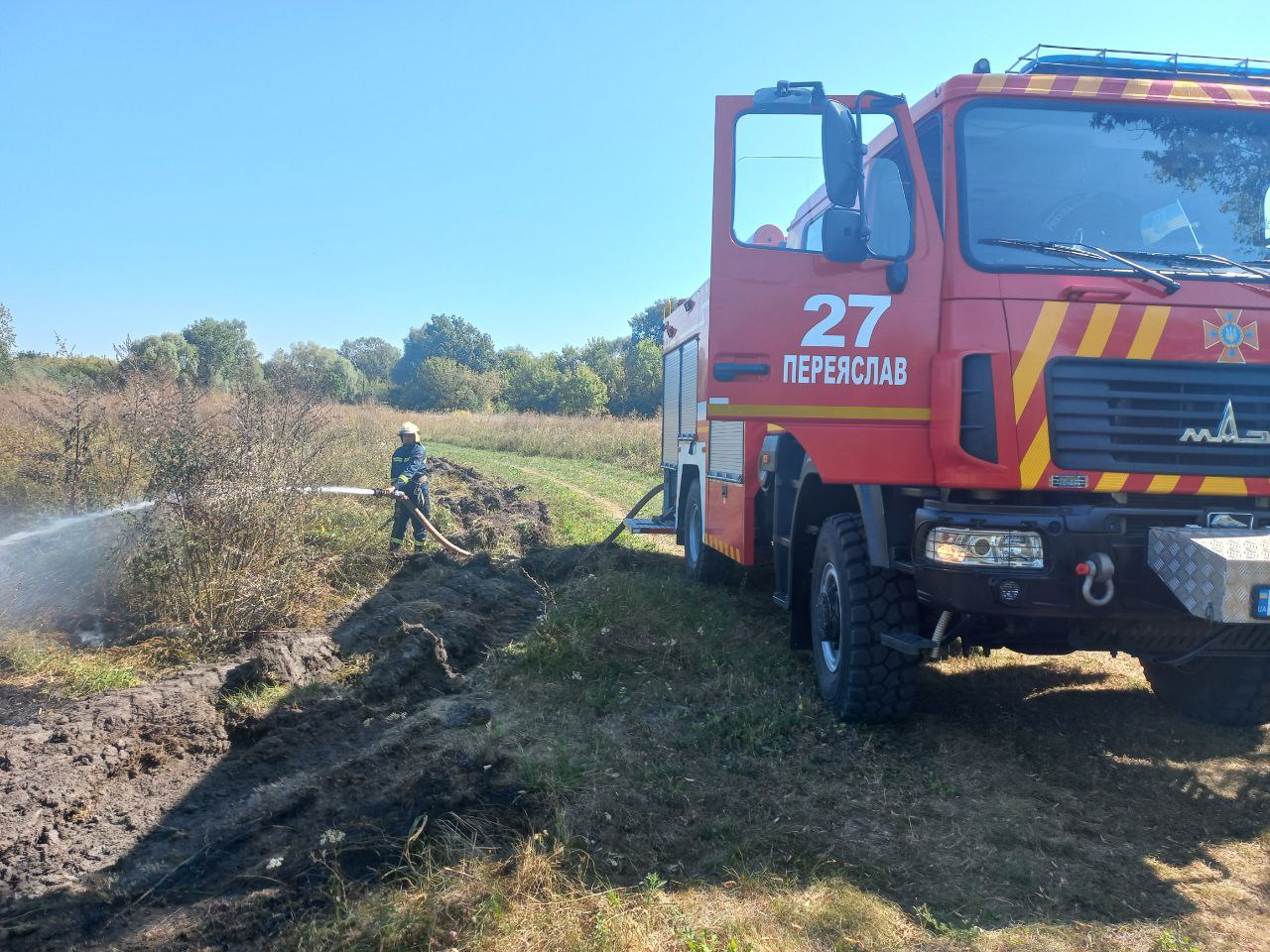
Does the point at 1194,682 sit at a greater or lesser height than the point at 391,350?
lesser

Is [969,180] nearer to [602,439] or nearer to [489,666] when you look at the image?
[489,666]

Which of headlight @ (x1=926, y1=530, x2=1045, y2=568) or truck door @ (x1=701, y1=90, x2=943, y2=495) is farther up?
truck door @ (x1=701, y1=90, x2=943, y2=495)

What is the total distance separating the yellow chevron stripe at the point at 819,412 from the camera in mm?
4074

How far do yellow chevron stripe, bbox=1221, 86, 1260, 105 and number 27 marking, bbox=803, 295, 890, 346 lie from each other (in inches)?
80.8

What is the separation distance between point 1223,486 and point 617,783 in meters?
2.97

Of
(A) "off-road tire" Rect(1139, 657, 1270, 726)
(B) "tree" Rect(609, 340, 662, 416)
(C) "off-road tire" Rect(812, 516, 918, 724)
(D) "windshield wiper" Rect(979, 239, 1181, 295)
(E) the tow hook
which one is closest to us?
(E) the tow hook

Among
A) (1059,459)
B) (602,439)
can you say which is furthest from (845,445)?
(602,439)

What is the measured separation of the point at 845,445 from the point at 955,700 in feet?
6.69

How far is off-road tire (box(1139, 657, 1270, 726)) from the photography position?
4.64 m

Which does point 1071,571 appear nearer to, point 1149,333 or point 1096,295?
point 1149,333

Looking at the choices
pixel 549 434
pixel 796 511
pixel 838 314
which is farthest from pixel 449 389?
pixel 838 314

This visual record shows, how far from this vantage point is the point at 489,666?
19.0 ft

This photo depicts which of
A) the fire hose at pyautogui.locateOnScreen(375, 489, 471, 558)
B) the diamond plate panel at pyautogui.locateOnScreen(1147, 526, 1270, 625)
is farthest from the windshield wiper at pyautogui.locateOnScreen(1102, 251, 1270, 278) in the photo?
the fire hose at pyautogui.locateOnScreen(375, 489, 471, 558)

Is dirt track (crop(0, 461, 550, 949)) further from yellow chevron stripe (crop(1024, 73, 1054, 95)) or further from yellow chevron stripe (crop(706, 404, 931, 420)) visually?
yellow chevron stripe (crop(1024, 73, 1054, 95))
